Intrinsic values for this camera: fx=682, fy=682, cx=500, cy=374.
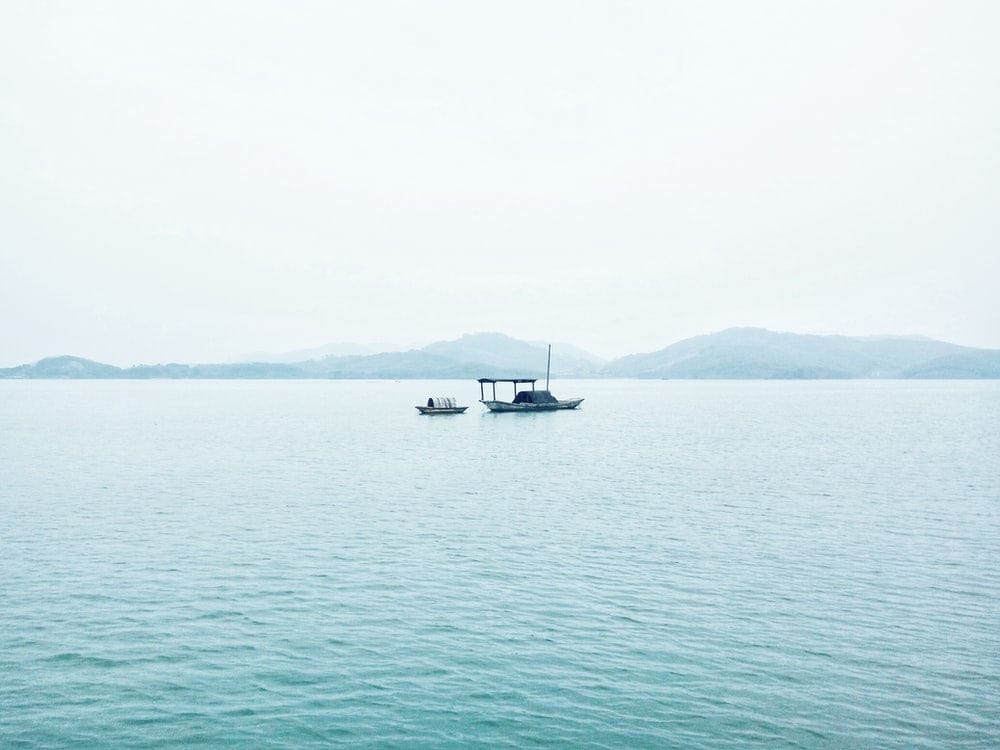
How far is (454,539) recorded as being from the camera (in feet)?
115

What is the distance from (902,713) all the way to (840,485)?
1565 inches

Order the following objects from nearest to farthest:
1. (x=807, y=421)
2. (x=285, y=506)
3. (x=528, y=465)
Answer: (x=285, y=506) → (x=528, y=465) → (x=807, y=421)

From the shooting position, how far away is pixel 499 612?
24.1 metres

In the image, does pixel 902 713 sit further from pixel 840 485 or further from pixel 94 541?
pixel 840 485

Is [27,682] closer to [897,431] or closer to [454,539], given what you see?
[454,539]

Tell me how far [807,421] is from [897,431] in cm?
2395

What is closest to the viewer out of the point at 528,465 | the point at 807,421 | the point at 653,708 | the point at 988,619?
the point at 653,708

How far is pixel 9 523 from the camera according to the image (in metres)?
38.6

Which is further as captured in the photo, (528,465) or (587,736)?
(528,465)

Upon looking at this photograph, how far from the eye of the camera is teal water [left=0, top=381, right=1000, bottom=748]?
1681 cm

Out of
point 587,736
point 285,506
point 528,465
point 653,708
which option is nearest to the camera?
point 587,736

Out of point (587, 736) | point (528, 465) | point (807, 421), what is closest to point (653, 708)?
point (587, 736)

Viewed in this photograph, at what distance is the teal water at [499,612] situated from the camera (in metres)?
16.8

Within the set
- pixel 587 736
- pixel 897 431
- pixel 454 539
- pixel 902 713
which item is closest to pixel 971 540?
pixel 902 713
